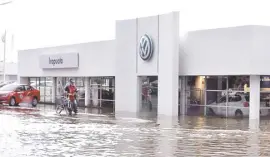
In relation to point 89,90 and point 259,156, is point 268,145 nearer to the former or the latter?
point 259,156

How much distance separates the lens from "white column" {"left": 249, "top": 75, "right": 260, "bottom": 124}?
2608 centimetres

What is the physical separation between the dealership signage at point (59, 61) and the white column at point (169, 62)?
37.2 ft

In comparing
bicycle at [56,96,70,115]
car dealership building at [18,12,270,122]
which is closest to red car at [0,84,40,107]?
car dealership building at [18,12,270,122]

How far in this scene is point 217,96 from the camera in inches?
1139

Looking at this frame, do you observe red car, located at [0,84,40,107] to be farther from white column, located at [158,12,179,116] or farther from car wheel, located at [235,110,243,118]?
car wheel, located at [235,110,243,118]

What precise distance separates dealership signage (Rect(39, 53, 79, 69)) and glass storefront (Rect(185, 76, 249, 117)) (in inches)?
462

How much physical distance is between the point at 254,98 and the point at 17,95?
60.7ft

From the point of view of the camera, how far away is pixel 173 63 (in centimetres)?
2878

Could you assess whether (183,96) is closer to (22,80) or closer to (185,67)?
(185,67)

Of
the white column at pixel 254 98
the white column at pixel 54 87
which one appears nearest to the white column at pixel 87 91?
the white column at pixel 54 87

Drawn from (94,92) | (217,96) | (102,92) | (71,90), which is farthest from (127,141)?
(94,92)

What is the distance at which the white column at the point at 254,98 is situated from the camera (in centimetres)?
2608

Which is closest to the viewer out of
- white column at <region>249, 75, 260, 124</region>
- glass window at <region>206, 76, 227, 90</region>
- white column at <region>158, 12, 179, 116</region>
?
white column at <region>249, 75, 260, 124</region>

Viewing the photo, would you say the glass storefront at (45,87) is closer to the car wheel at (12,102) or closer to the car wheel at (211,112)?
the car wheel at (12,102)
